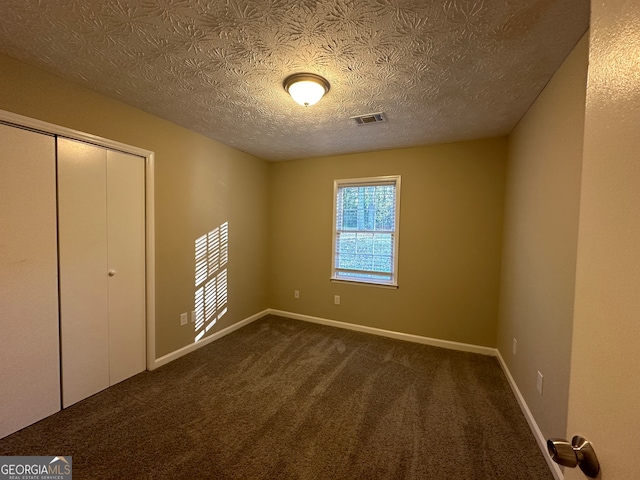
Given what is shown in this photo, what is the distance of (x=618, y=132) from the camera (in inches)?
19.0

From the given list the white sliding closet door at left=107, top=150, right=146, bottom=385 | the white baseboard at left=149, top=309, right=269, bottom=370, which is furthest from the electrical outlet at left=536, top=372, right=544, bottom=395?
the white sliding closet door at left=107, top=150, right=146, bottom=385

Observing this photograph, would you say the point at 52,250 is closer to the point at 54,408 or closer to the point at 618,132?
the point at 54,408

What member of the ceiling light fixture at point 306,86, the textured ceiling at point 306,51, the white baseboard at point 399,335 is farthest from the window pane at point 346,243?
the ceiling light fixture at point 306,86

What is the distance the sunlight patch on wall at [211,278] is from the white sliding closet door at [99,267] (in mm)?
607

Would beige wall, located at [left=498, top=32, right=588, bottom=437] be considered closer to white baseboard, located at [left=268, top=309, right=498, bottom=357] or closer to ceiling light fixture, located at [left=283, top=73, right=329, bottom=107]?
white baseboard, located at [left=268, top=309, right=498, bottom=357]

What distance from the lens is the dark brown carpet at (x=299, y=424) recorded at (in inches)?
59.8

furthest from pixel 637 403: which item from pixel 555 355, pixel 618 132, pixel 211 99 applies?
pixel 211 99

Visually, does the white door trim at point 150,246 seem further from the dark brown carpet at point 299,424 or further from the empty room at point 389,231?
the dark brown carpet at point 299,424

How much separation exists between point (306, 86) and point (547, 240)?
6.40 ft

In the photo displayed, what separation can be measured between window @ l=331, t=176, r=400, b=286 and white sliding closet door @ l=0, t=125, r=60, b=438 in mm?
2857

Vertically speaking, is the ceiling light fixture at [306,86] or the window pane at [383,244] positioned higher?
the ceiling light fixture at [306,86]

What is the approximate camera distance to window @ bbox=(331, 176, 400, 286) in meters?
3.43

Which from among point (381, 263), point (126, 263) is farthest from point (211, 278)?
point (381, 263)

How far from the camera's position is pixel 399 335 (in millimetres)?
3354
